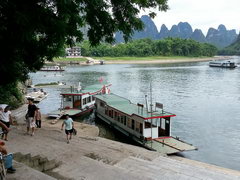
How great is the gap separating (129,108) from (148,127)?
178 inches

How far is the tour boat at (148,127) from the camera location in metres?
19.9

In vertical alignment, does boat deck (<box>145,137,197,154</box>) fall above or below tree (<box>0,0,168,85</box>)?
below

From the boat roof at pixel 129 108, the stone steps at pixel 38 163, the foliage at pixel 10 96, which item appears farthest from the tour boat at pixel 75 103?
the stone steps at pixel 38 163

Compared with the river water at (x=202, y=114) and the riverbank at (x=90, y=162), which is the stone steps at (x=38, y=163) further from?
the river water at (x=202, y=114)

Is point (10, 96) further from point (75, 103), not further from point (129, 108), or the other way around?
point (129, 108)

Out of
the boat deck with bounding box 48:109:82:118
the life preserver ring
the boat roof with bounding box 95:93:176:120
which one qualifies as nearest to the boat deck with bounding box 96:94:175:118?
the boat roof with bounding box 95:93:176:120

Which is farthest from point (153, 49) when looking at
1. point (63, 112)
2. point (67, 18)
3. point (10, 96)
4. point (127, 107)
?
point (67, 18)

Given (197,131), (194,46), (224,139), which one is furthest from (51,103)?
(194,46)

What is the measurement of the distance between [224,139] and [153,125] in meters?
8.70

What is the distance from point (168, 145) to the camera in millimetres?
19953

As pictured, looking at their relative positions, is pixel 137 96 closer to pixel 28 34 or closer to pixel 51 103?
pixel 51 103

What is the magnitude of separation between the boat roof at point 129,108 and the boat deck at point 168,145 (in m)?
1.86

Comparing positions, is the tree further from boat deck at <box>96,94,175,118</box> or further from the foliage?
the foliage

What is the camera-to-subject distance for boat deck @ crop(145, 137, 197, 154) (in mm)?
19141
